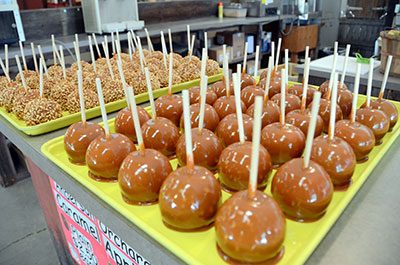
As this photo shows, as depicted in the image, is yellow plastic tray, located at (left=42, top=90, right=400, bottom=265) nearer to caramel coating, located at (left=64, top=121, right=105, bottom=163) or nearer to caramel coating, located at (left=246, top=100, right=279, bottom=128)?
caramel coating, located at (left=64, top=121, right=105, bottom=163)

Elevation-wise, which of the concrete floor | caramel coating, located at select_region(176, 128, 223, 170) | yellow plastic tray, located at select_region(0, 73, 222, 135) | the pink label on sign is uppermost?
caramel coating, located at select_region(176, 128, 223, 170)

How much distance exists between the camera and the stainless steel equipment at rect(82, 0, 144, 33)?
2752 mm

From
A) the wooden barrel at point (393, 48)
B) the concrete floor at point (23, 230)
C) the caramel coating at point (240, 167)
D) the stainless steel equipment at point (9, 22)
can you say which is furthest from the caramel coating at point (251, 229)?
the stainless steel equipment at point (9, 22)

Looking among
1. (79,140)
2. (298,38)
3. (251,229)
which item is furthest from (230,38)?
(251,229)

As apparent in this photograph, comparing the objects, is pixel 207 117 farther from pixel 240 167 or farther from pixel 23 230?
pixel 23 230

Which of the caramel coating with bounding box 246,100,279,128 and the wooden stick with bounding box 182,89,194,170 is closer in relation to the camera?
the wooden stick with bounding box 182,89,194,170

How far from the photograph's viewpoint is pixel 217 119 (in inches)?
40.0

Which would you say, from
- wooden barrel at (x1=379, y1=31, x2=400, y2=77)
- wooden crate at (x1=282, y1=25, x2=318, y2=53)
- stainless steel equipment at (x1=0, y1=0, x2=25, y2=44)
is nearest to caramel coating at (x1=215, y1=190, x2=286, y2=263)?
wooden barrel at (x1=379, y1=31, x2=400, y2=77)

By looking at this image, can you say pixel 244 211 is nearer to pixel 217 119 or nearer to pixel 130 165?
pixel 130 165

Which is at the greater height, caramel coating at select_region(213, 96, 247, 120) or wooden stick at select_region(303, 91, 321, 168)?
wooden stick at select_region(303, 91, 321, 168)

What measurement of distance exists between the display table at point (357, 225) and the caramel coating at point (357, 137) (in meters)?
0.07

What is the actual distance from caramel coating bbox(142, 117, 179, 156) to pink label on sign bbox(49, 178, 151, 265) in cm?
26

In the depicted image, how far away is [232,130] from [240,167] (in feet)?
0.64

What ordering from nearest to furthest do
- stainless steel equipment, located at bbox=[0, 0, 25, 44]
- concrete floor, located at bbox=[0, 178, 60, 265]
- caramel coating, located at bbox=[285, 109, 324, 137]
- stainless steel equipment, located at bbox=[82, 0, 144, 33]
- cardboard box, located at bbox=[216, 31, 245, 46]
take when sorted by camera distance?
caramel coating, located at bbox=[285, 109, 324, 137] < concrete floor, located at bbox=[0, 178, 60, 265] < stainless steel equipment, located at bbox=[0, 0, 25, 44] < stainless steel equipment, located at bbox=[82, 0, 144, 33] < cardboard box, located at bbox=[216, 31, 245, 46]
